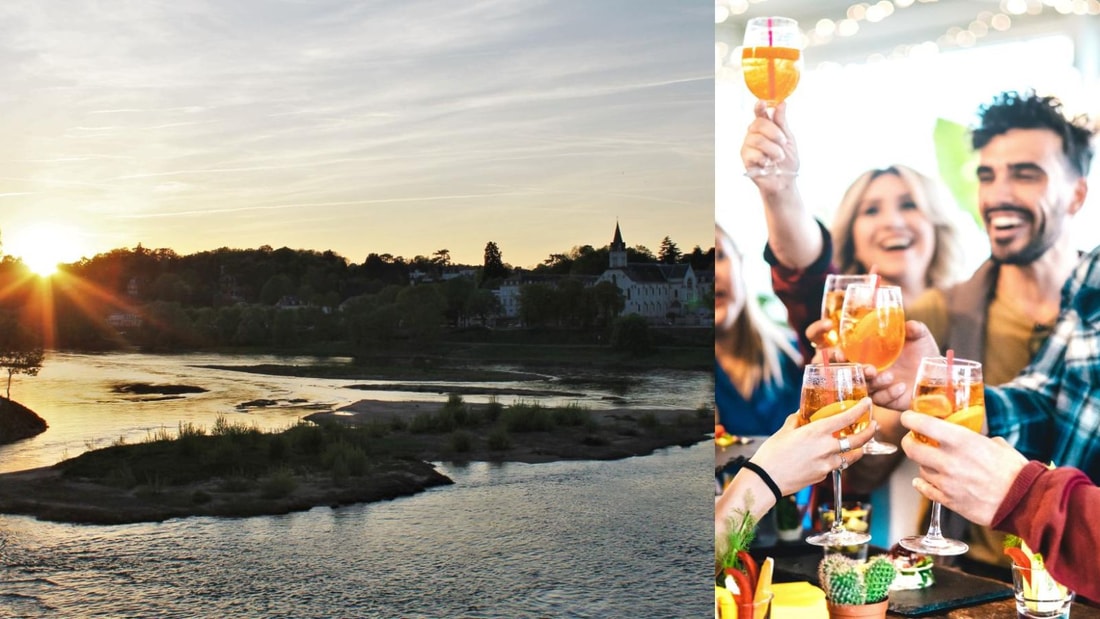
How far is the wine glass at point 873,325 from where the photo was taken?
1.96 m

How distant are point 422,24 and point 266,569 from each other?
507 centimetres

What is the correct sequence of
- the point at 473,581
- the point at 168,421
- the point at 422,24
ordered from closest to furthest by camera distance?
the point at 168,421 → the point at 422,24 → the point at 473,581

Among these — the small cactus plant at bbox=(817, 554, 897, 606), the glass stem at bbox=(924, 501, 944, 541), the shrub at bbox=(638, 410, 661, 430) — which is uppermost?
the glass stem at bbox=(924, 501, 944, 541)

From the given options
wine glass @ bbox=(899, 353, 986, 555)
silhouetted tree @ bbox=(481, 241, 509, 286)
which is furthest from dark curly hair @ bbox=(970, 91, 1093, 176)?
silhouetted tree @ bbox=(481, 241, 509, 286)

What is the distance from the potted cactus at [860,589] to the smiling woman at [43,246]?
7821 mm

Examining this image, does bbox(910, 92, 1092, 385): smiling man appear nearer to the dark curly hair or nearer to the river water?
the dark curly hair

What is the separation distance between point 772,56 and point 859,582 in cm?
100

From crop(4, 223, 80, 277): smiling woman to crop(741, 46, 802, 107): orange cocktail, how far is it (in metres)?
7.60

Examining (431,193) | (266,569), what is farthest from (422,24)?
(266,569)

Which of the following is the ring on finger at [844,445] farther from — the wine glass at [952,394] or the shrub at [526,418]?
the shrub at [526,418]

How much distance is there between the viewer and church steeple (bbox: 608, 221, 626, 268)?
32.4 feet

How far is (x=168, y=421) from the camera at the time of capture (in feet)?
29.2

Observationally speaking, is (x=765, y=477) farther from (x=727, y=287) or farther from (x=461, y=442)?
A: (x=461, y=442)

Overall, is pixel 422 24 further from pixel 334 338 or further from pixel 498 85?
pixel 334 338
